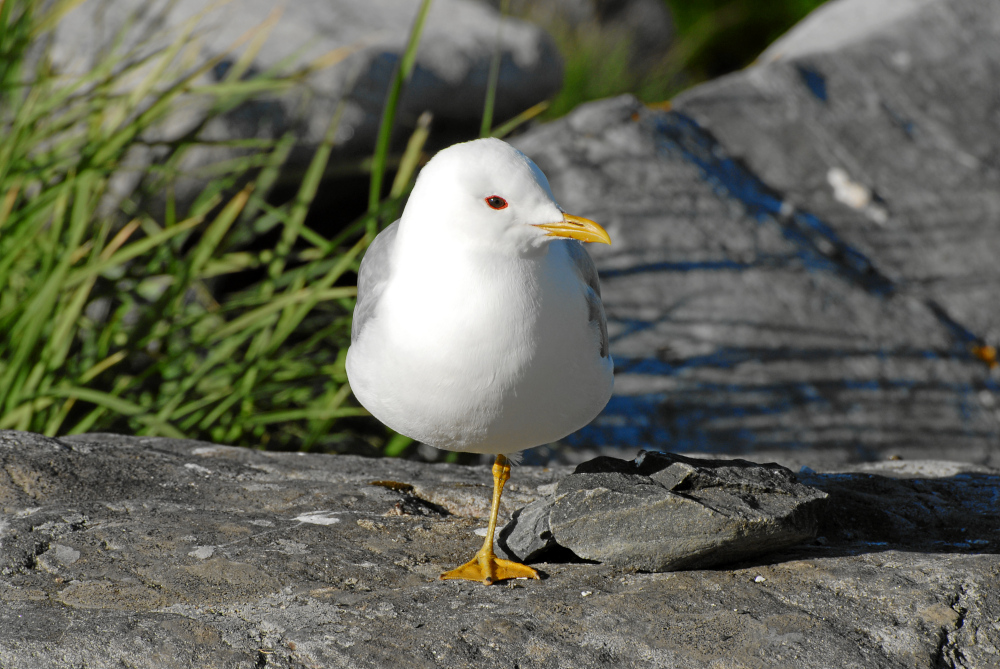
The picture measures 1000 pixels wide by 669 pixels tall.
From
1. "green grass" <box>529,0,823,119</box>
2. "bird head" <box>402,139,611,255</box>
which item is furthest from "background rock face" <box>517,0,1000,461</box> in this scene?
"green grass" <box>529,0,823,119</box>

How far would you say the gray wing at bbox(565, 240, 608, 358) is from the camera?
2.39m

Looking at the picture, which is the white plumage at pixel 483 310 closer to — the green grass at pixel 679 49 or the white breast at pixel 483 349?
the white breast at pixel 483 349

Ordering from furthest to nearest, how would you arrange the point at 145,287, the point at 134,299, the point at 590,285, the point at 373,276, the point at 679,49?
the point at 679,49
the point at 145,287
the point at 134,299
the point at 590,285
the point at 373,276

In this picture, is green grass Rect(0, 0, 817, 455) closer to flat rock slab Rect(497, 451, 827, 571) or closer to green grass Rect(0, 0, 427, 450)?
green grass Rect(0, 0, 427, 450)

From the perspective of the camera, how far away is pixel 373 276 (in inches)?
96.1

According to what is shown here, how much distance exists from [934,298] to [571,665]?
3.79 m

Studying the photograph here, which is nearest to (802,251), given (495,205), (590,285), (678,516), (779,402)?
(779,402)

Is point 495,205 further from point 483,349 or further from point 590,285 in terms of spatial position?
point 590,285

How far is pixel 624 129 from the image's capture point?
4980mm

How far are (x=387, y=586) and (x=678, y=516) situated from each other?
698 millimetres

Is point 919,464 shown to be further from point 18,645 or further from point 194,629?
point 18,645

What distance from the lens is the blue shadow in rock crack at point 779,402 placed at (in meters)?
4.26

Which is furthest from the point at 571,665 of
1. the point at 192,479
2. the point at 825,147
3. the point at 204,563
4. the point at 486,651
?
the point at 825,147

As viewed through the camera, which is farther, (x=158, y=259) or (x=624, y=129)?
(x=624, y=129)
